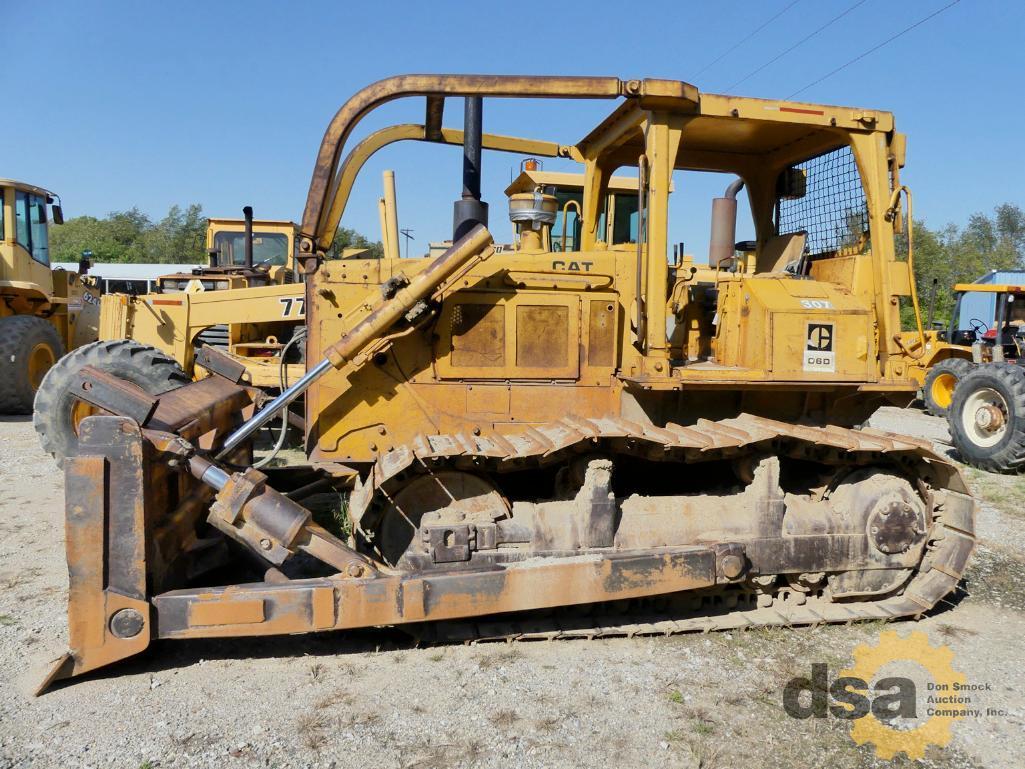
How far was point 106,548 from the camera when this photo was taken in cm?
362

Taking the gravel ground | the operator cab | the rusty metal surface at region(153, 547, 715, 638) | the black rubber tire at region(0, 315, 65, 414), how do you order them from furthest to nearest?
the operator cab, the black rubber tire at region(0, 315, 65, 414), the rusty metal surface at region(153, 547, 715, 638), the gravel ground

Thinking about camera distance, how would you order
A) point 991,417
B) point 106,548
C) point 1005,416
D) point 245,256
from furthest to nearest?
point 245,256 → point 991,417 → point 1005,416 → point 106,548

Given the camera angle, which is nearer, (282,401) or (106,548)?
(106,548)

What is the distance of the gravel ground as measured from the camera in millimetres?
3264

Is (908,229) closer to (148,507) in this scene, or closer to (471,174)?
(471,174)

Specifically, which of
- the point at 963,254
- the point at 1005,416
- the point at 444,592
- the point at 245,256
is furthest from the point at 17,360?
the point at 963,254

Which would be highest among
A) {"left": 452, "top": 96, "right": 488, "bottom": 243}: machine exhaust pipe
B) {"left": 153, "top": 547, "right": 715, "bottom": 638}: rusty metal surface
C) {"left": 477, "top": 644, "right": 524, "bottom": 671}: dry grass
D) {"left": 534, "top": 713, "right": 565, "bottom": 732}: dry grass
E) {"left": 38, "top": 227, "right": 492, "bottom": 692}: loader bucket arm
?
{"left": 452, "top": 96, "right": 488, "bottom": 243}: machine exhaust pipe

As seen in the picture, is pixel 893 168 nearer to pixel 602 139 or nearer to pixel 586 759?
pixel 602 139

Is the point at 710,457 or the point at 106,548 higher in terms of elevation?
the point at 710,457

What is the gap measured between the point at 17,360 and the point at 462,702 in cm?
1084

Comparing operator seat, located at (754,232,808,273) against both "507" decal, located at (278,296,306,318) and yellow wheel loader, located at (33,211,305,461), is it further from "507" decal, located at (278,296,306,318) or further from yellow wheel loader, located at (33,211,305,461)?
"507" decal, located at (278,296,306,318)

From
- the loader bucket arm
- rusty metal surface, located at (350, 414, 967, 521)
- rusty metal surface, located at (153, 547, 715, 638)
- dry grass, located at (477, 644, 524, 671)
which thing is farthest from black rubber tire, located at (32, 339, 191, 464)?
dry grass, located at (477, 644, 524, 671)

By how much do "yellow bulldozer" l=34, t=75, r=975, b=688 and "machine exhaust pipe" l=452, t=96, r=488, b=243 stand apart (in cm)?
86

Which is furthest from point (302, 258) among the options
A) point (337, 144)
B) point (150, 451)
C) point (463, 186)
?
point (463, 186)
